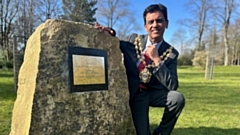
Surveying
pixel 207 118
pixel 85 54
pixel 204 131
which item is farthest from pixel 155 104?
pixel 207 118

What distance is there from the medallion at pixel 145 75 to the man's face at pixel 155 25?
0.40 m

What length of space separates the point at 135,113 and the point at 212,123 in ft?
6.54

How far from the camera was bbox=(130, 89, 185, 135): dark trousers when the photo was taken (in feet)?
8.20

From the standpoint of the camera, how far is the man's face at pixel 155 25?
2.57 meters

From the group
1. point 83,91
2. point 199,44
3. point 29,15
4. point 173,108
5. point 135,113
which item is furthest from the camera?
point 199,44

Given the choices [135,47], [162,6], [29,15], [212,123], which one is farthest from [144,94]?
[29,15]

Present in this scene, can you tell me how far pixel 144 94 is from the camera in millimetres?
2670

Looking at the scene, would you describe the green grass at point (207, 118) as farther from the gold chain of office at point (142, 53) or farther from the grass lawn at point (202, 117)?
the gold chain of office at point (142, 53)

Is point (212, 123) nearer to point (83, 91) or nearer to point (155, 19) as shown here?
point (155, 19)

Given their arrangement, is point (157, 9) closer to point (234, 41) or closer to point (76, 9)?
point (76, 9)

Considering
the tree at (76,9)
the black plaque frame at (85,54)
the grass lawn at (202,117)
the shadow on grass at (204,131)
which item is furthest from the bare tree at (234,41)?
the black plaque frame at (85,54)

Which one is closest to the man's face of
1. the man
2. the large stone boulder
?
the man

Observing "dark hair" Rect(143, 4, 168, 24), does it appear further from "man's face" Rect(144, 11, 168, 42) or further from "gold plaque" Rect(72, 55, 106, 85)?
"gold plaque" Rect(72, 55, 106, 85)

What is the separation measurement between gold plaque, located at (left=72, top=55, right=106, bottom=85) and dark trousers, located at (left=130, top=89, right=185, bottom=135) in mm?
545
